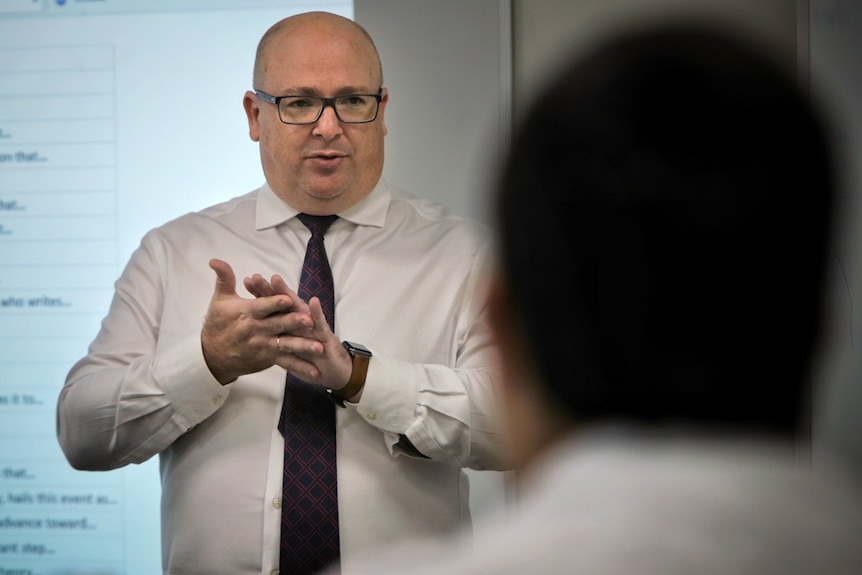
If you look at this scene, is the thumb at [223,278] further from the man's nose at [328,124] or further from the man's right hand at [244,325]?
the man's nose at [328,124]

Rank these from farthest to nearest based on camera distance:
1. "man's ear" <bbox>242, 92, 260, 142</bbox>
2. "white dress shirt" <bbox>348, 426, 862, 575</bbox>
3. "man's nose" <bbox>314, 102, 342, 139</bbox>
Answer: "man's ear" <bbox>242, 92, 260, 142</bbox>
"man's nose" <bbox>314, 102, 342, 139</bbox>
"white dress shirt" <bbox>348, 426, 862, 575</bbox>

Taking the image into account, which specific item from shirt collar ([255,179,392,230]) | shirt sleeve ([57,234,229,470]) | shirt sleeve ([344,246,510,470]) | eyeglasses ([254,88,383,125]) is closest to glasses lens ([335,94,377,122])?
eyeglasses ([254,88,383,125])

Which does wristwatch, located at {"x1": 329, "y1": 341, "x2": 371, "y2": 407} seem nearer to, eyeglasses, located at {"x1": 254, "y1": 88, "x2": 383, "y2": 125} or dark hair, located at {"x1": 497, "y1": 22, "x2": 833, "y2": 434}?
eyeglasses, located at {"x1": 254, "y1": 88, "x2": 383, "y2": 125}

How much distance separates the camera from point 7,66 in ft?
9.93

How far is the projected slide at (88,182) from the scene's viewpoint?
9.51ft

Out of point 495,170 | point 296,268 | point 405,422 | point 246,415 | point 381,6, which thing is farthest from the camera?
point 381,6

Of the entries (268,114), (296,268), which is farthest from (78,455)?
(268,114)

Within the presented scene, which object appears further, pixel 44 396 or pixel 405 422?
pixel 44 396

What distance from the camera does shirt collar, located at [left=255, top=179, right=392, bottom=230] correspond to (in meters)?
2.25

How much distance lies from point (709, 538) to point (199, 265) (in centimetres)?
181

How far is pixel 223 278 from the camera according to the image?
5.90 feet

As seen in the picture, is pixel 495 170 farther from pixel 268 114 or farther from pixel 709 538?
pixel 268 114

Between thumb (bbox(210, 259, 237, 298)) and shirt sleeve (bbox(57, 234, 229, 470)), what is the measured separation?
5.8 inches

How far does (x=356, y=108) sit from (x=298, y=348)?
2.39 ft
